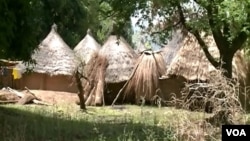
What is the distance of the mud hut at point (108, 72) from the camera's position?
25031 mm

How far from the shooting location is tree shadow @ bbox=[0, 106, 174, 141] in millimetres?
10895

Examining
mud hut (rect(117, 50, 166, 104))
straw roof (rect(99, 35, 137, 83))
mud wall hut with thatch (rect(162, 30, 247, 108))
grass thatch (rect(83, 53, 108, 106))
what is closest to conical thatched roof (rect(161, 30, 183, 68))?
mud hut (rect(117, 50, 166, 104))

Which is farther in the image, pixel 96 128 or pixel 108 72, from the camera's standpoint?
pixel 108 72

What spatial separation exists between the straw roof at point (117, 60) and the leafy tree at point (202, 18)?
9510 millimetres

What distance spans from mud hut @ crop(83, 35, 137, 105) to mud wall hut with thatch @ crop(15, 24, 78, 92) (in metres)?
2.54

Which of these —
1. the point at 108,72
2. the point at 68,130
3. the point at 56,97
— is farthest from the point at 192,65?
the point at 68,130

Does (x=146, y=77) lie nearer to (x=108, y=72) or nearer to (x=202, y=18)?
(x=108, y=72)

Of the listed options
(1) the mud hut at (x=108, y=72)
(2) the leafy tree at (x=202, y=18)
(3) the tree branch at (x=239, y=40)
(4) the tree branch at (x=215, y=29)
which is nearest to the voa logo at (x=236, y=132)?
(2) the leafy tree at (x=202, y=18)

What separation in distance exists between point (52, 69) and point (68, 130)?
15657 millimetres

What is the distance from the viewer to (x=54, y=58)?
28.3 metres

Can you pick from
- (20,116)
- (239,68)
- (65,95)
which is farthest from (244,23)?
(65,95)

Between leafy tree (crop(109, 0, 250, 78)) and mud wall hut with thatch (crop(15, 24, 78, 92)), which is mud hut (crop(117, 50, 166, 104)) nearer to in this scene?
mud wall hut with thatch (crop(15, 24, 78, 92))

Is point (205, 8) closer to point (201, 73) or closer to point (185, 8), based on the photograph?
point (185, 8)

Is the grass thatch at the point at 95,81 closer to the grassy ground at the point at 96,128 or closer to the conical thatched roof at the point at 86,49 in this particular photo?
the conical thatched roof at the point at 86,49
